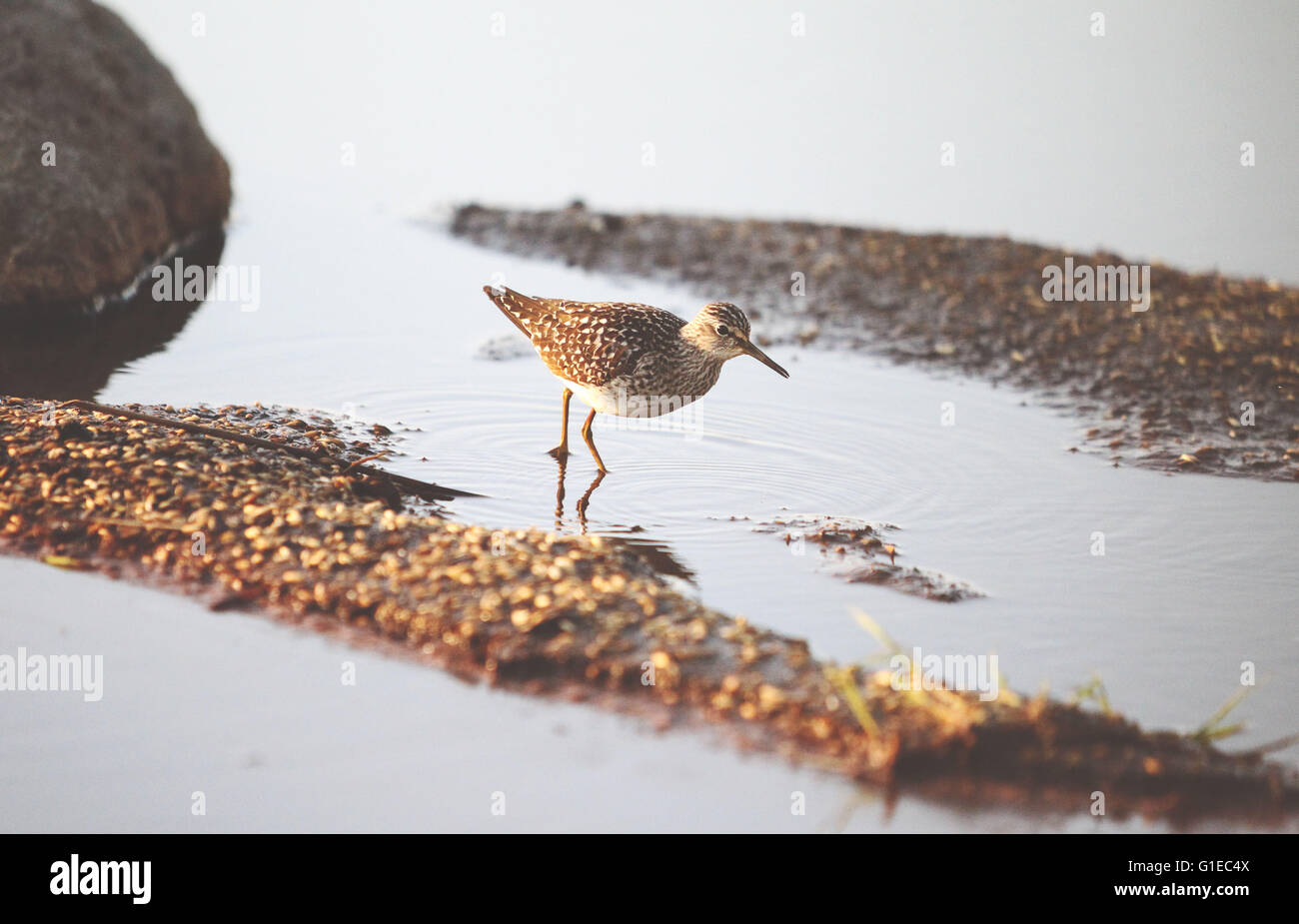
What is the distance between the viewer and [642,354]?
30.2 ft

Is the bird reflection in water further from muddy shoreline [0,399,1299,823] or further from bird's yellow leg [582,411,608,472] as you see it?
bird's yellow leg [582,411,608,472]

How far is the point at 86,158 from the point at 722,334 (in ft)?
23.7

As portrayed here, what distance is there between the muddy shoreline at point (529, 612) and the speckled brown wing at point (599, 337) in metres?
1.62

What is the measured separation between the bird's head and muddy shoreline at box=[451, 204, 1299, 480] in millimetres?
2816

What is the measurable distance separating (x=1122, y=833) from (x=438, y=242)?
12242 mm

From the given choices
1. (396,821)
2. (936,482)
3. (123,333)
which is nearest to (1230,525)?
(936,482)

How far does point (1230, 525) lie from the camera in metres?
8.68

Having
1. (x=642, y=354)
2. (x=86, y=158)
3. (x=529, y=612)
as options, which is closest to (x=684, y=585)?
(x=529, y=612)

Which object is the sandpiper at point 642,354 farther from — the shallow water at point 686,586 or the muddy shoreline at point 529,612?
the muddy shoreline at point 529,612

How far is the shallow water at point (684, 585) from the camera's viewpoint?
543 centimetres

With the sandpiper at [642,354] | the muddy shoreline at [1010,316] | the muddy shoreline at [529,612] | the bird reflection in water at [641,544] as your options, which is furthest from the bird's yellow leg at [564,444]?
the muddy shoreline at [1010,316]

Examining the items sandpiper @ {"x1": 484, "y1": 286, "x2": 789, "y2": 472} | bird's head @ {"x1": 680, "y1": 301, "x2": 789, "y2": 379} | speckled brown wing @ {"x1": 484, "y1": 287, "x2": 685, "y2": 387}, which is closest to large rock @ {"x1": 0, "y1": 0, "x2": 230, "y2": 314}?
speckled brown wing @ {"x1": 484, "y1": 287, "x2": 685, "y2": 387}

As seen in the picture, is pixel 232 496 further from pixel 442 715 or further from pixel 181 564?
pixel 442 715

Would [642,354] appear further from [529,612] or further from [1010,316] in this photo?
[1010,316]
